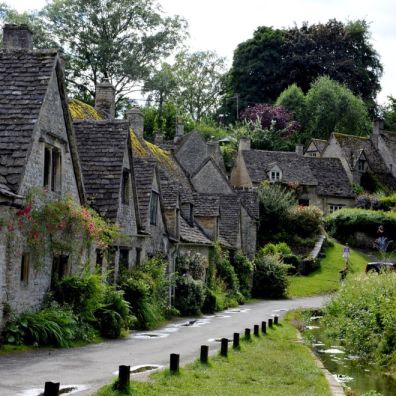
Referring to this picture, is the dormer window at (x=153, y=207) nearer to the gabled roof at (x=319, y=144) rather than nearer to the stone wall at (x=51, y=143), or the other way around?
the stone wall at (x=51, y=143)

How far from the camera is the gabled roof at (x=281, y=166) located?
7125 cm

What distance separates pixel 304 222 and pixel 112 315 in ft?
135

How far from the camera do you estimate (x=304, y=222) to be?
61125 mm

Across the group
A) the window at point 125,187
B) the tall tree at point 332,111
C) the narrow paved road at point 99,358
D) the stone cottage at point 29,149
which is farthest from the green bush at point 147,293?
the tall tree at point 332,111

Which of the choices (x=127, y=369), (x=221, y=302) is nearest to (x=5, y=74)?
(x=127, y=369)

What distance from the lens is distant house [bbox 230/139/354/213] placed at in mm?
71250

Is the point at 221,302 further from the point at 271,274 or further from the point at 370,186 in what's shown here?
the point at 370,186

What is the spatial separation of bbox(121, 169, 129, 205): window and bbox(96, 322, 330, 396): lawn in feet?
27.6

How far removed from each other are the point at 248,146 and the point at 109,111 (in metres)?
42.0

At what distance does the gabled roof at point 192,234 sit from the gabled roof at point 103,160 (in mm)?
10475

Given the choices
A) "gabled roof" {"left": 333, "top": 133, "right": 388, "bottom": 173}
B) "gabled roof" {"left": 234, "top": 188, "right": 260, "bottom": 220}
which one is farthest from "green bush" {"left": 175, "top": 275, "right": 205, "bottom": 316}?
"gabled roof" {"left": 333, "top": 133, "right": 388, "bottom": 173}

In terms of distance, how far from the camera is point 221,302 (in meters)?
37.1

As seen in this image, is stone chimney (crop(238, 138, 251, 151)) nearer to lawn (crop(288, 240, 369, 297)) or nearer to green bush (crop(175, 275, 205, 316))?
lawn (crop(288, 240, 369, 297))

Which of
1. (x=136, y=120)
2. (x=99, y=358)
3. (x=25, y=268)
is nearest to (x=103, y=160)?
(x=25, y=268)
